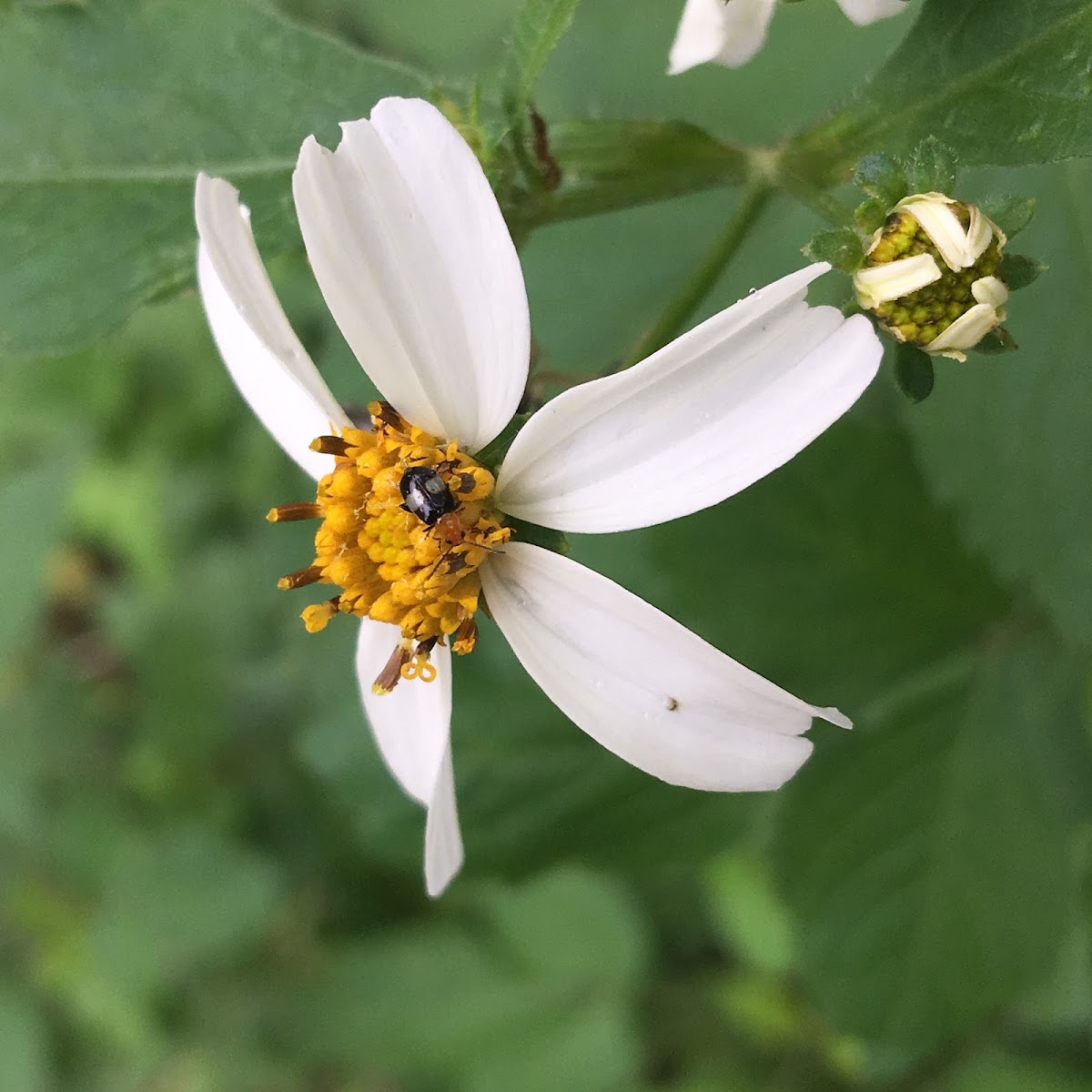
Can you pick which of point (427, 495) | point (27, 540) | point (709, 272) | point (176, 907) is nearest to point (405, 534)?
point (427, 495)

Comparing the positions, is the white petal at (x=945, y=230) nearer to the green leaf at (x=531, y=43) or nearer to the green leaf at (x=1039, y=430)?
the green leaf at (x=531, y=43)

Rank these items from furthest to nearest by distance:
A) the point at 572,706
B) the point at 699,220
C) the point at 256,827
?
the point at 256,827
the point at 699,220
the point at 572,706

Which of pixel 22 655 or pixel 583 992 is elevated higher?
pixel 22 655

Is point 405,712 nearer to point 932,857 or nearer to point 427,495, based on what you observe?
point 427,495

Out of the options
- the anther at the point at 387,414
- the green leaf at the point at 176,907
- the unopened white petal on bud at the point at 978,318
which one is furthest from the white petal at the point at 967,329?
the green leaf at the point at 176,907

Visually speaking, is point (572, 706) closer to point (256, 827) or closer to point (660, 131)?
point (660, 131)

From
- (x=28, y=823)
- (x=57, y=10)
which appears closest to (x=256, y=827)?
(x=28, y=823)
